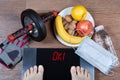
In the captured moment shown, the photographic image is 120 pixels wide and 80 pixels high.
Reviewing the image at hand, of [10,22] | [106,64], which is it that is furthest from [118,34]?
[10,22]

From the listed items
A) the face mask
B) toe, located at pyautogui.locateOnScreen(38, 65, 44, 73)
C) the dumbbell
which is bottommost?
toe, located at pyautogui.locateOnScreen(38, 65, 44, 73)

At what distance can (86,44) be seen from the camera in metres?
0.97

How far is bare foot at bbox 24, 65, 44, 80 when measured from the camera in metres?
0.95

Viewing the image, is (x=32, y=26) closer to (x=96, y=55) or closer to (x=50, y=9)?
(x=50, y=9)

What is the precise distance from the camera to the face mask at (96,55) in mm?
957

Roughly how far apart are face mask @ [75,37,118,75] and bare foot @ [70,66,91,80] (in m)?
0.05

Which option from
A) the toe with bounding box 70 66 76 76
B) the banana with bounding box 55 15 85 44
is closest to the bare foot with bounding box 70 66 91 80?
the toe with bounding box 70 66 76 76

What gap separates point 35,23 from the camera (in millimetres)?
891

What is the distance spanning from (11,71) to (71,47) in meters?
0.28

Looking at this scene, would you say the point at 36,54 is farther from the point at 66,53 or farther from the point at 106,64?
the point at 106,64

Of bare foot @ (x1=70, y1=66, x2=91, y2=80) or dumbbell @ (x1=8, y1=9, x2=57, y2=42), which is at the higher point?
dumbbell @ (x1=8, y1=9, x2=57, y2=42)

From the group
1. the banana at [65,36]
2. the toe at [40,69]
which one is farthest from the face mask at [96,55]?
the toe at [40,69]

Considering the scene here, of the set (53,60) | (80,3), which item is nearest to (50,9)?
(80,3)

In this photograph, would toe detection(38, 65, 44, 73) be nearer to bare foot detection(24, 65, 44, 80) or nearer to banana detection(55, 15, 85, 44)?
bare foot detection(24, 65, 44, 80)
